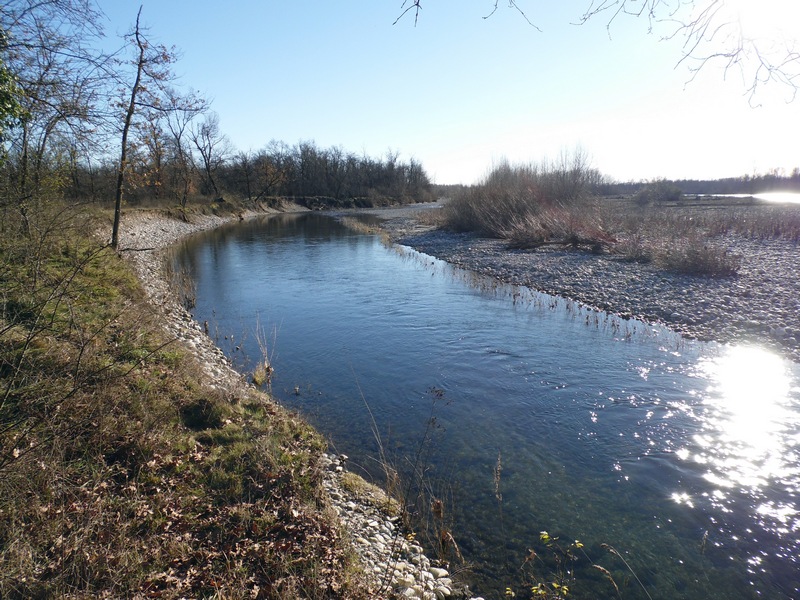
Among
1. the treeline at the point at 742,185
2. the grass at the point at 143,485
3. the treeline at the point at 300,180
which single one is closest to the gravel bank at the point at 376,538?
the grass at the point at 143,485

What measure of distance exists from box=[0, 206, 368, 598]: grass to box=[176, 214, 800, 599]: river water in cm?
153

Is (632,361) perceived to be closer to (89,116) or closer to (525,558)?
(525,558)

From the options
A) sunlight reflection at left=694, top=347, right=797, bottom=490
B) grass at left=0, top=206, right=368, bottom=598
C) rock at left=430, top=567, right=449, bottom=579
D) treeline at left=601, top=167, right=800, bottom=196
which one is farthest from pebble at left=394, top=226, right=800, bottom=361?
treeline at left=601, top=167, right=800, bottom=196

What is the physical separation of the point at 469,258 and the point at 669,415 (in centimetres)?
1852

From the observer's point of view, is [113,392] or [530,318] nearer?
[113,392]

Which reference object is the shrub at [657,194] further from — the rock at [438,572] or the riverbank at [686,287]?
the rock at [438,572]

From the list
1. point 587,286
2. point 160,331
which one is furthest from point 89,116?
point 587,286

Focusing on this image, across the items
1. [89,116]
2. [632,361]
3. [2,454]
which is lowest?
[632,361]

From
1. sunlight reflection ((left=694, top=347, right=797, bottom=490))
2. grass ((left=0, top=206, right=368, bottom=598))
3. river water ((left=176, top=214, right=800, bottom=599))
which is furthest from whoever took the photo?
sunlight reflection ((left=694, top=347, right=797, bottom=490))

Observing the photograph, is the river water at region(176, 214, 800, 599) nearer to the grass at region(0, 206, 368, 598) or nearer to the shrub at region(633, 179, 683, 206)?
the grass at region(0, 206, 368, 598)

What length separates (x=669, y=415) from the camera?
7699 mm

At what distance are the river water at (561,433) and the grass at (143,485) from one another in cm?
153

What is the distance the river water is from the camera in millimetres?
4824

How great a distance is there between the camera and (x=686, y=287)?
15586mm
